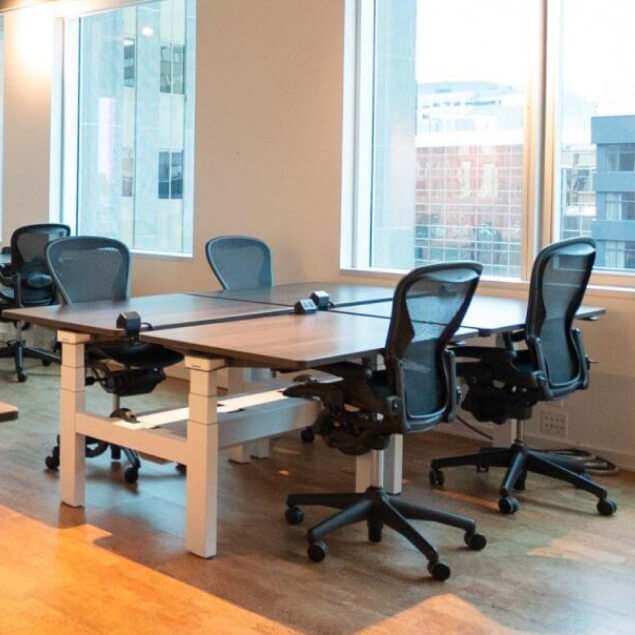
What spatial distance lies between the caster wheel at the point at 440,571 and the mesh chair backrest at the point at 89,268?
2.16 metres

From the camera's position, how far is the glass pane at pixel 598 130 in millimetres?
4910

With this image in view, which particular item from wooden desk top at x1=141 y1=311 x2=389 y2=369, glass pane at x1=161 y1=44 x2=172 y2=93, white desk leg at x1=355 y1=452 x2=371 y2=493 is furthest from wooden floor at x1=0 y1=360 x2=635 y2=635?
glass pane at x1=161 y1=44 x2=172 y2=93

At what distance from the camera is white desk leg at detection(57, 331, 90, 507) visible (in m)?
4.07

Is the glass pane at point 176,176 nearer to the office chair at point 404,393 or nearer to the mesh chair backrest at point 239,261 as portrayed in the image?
the mesh chair backrest at point 239,261

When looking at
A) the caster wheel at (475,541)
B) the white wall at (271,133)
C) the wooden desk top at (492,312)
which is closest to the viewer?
the caster wheel at (475,541)

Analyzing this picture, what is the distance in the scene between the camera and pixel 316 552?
356 centimetres

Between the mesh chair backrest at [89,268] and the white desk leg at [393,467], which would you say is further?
the mesh chair backrest at [89,268]

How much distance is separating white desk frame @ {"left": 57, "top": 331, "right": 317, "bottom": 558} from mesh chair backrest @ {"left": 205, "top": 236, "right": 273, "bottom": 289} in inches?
54.2

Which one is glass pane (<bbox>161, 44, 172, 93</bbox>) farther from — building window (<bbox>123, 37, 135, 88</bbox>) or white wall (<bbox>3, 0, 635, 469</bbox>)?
white wall (<bbox>3, 0, 635, 469</bbox>)

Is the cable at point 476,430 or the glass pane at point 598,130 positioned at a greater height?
the glass pane at point 598,130

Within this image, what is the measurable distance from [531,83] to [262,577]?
9.80 feet

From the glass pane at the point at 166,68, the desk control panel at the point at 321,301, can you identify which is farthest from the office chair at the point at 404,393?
the glass pane at the point at 166,68

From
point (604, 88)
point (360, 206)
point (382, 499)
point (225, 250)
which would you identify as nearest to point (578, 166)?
point (604, 88)

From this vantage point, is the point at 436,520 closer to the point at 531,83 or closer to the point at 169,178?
the point at 531,83
